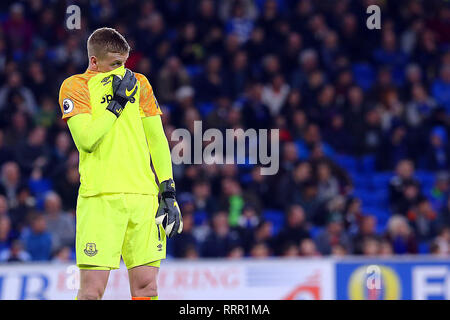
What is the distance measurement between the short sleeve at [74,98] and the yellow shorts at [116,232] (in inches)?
17.3

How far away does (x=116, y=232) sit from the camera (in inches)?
158

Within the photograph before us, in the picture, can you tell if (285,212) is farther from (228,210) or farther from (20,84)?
(20,84)

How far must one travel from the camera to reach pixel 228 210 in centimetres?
1009

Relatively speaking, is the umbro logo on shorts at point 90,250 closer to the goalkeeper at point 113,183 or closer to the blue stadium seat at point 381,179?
the goalkeeper at point 113,183

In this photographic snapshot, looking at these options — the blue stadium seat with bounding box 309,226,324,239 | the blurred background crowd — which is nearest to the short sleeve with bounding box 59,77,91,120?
the blurred background crowd

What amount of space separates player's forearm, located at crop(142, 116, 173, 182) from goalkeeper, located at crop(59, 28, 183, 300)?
0.06m

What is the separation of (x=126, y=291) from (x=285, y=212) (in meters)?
3.04

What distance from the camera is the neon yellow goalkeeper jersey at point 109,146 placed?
4.09 meters

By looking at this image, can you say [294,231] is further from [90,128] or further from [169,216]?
[90,128]

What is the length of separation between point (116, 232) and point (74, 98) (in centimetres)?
71

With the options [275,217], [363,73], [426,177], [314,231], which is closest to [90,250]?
[314,231]

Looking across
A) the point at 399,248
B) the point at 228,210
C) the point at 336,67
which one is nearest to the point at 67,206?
the point at 228,210

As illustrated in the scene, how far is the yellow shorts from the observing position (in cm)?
398

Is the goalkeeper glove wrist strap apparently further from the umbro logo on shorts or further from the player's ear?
the player's ear
